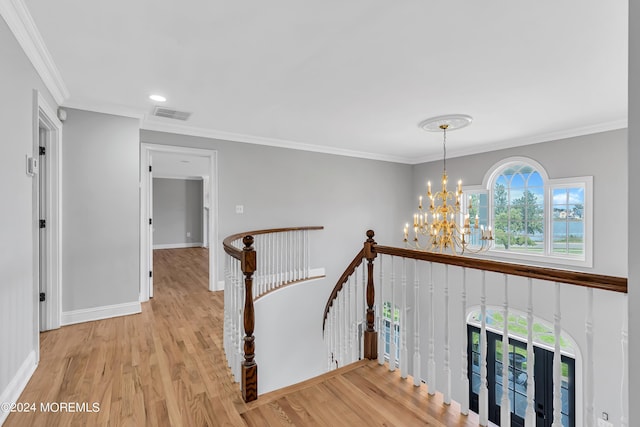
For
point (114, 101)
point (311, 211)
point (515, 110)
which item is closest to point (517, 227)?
point (515, 110)

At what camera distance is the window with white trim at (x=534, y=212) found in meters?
4.40

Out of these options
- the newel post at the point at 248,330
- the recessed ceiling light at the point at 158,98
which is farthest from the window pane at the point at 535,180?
the recessed ceiling light at the point at 158,98

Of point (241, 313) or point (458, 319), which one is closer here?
point (241, 313)

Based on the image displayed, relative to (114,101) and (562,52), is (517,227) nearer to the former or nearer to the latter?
(562,52)

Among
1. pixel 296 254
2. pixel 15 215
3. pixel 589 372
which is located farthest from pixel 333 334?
pixel 15 215

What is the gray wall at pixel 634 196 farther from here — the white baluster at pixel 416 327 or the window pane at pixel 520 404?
the window pane at pixel 520 404

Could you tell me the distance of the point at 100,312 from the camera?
3.32 metres

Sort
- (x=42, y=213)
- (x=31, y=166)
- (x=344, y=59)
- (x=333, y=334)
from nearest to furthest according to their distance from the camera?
(x=31, y=166) → (x=344, y=59) → (x=42, y=213) → (x=333, y=334)

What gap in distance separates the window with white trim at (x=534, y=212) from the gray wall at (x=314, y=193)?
1690 millimetres

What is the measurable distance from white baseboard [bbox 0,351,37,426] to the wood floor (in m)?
0.04

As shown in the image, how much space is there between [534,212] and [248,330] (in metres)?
5.14

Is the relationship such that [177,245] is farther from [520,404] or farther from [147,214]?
[520,404]

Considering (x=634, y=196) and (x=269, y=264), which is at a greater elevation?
(x=634, y=196)

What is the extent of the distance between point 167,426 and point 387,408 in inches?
51.6
